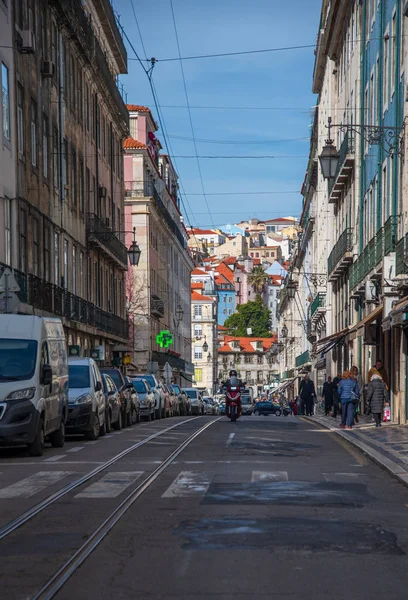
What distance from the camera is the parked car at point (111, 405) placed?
28.2m

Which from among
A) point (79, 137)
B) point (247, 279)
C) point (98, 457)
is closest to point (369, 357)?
point (79, 137)

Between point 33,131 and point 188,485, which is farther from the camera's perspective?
point 33,131

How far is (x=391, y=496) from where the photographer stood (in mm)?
13242

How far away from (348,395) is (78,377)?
7640 mm

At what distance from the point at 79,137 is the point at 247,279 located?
151036 millimetres

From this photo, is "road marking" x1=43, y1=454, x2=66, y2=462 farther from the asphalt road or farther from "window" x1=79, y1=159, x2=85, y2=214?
"window" x1=79, y1=159, x2=85, y2=214

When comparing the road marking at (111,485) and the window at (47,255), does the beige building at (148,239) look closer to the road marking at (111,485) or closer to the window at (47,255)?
the window at (47,255)

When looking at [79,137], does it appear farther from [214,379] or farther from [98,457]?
[214,379]

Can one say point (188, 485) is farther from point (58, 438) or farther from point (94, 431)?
point (94, 431)

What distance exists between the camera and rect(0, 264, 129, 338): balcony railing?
1337 inches

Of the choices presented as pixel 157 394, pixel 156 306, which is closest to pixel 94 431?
pixel 157 394

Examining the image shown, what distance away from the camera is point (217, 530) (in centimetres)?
1009

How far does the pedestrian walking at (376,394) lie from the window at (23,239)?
10819 millimetres

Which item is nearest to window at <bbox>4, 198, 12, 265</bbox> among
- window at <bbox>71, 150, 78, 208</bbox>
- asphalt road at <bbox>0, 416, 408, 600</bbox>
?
window at <bbox>71, 150, 78, 208</bbox>
